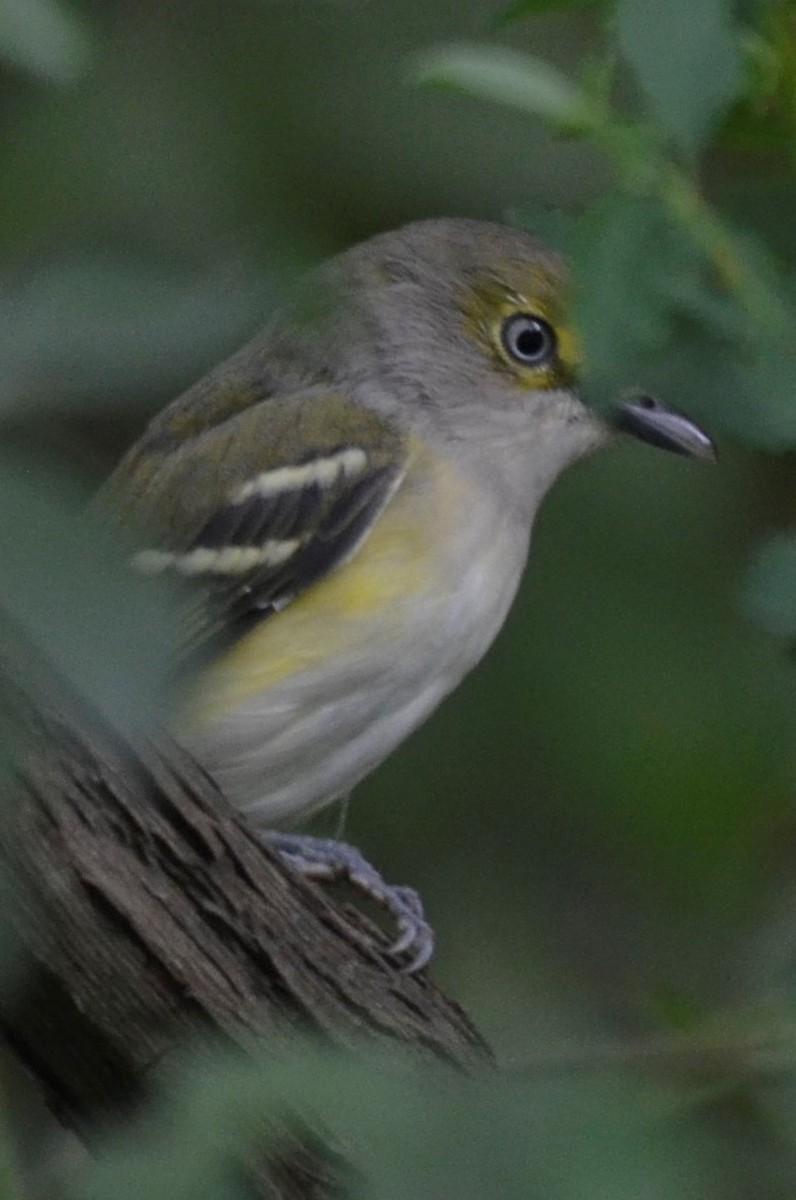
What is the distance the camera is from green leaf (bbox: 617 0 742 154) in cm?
198

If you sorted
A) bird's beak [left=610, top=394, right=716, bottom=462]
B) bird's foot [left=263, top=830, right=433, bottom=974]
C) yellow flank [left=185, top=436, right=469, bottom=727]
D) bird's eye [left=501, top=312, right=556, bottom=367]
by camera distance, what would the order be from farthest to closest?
bird's eye [left=501, top=312, right=556, bottom=367] < bird's beak [left=610, top=394, right=716, bottom=462] < bird's foot [left=263, top=830, right=433, bottom=974] < yellow flank [left=185, top=436, right=469, bottom=727]

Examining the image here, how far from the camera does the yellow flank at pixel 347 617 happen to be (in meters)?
3.43

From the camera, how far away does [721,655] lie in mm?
4535

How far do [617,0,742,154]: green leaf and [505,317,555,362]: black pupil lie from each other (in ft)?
6.06

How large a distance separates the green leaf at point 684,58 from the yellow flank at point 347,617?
1386 mm

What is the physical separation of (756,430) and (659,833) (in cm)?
238

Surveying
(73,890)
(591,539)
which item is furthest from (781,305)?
(591,539)

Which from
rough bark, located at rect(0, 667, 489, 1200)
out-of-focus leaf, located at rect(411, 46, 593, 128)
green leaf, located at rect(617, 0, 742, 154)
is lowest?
rough bark, located at rect(0, 667, 489, 1200)

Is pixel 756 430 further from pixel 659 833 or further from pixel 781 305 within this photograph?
pixel 659 833

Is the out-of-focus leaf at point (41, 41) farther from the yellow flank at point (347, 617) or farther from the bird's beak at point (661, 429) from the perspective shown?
the bird's beak at point (661, 429)

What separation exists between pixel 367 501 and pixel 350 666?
1.10ft

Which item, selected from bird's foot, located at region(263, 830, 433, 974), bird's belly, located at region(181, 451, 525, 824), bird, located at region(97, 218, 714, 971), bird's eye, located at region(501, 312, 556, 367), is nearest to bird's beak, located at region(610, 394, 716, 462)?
bird, located at region(97, 218, 714, 971)

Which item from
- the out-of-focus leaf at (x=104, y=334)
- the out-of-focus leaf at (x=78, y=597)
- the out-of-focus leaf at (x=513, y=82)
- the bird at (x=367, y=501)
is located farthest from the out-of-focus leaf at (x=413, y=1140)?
the bird at (x=367, y=501)

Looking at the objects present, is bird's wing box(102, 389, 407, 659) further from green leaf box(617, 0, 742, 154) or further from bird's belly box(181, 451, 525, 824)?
green leaf box(617, 0, 742, 154)
